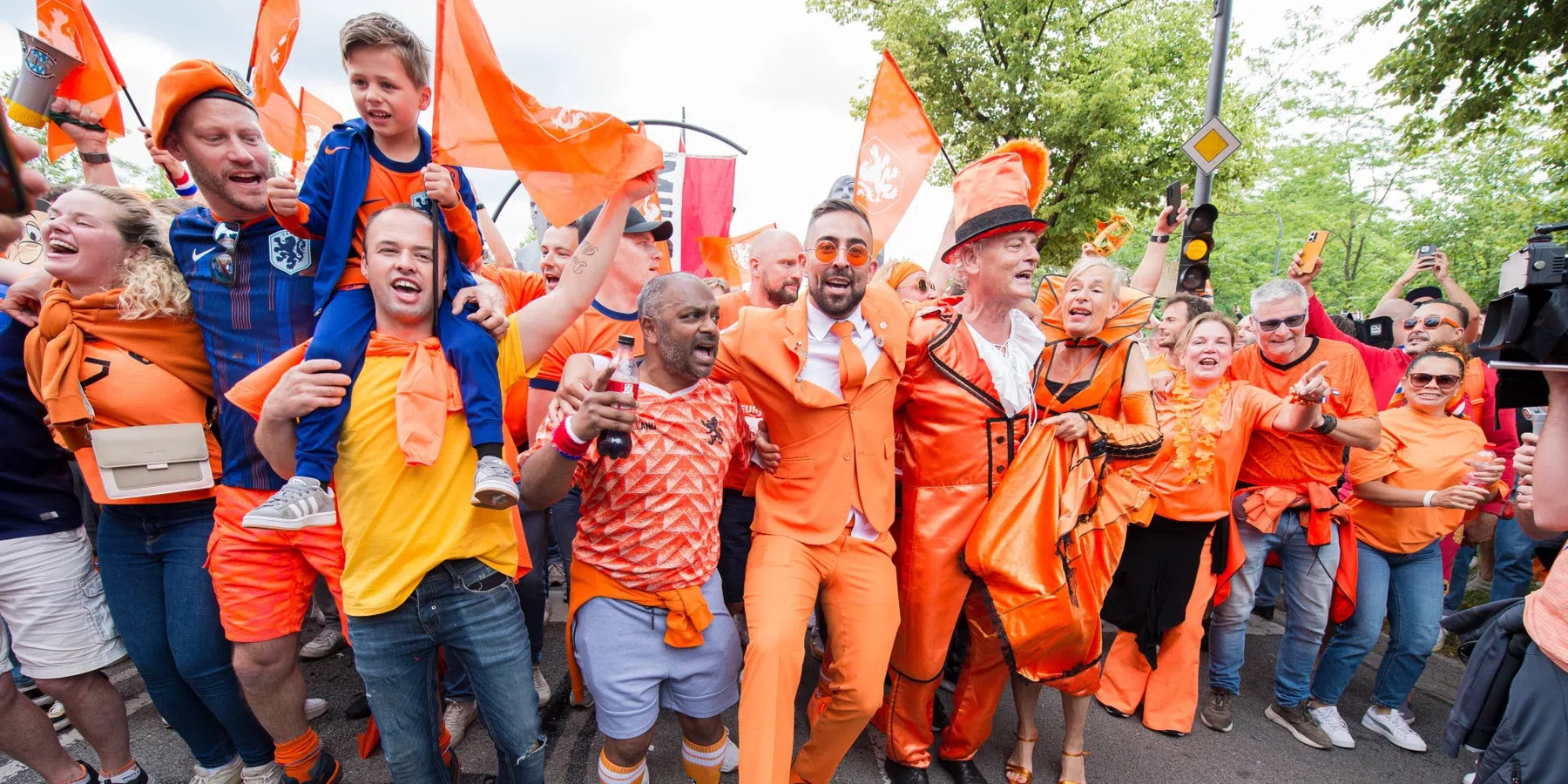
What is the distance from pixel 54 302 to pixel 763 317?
101 inches

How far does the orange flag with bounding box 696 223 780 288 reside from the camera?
23.1ft

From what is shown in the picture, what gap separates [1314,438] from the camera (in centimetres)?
371

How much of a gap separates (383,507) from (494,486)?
460mm

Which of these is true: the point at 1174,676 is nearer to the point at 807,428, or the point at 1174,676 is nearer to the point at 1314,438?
the point at 1314,438

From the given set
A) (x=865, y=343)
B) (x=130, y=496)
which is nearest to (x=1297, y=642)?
(x=865, y=343)

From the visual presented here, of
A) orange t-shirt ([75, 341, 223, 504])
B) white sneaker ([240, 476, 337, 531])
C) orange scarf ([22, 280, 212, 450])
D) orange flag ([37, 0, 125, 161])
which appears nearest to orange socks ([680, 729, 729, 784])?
white sneaker ([240, 476, 337, 531])

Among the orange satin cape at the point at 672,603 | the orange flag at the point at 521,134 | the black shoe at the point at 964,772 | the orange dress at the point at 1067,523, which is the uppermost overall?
the orange flag at the point at 521,134

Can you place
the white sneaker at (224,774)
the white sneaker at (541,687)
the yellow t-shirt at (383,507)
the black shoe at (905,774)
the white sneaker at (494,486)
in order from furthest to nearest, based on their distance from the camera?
the white sneaker at (541,687)
the black shoe at (905,774)
the white sneaker at (224,774)
the yellow t-shirt at (383,507)
the white sneaker at (494,486)

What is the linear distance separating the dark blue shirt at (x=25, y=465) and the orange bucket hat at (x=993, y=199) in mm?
3842

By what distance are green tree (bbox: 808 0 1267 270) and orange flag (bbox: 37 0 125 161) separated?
1402cm

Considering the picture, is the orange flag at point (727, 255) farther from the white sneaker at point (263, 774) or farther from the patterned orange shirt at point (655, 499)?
the white sneaker at point (263, 774)

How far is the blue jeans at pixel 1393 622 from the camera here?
3.71 metres

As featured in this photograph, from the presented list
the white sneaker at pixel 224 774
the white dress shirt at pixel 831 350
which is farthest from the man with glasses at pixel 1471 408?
the white sneaker at pixel 224 774

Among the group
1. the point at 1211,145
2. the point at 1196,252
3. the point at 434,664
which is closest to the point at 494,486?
the point at 434,664
